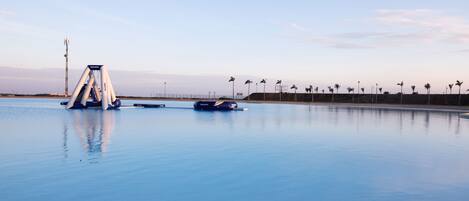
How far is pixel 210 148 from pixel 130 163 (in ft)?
22.3

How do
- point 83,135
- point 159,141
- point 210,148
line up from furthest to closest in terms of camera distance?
point 83,135 < point 159,141 < point 210,148

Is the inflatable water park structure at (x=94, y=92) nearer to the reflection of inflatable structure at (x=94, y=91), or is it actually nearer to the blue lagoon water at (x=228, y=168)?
the reflection of inflatable structure at (x=94, y=91)

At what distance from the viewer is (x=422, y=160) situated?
864 inches

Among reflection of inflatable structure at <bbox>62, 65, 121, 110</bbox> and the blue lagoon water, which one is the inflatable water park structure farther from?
the blue lagoon water

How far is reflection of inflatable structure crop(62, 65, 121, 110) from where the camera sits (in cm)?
7581

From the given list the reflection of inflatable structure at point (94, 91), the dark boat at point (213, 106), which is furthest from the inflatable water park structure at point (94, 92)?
the dark boat at point (213, 106)

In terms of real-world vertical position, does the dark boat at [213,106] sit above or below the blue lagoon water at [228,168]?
above

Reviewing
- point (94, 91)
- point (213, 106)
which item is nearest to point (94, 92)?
point (94, 91)

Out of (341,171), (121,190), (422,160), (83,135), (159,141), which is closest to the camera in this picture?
(121,190)

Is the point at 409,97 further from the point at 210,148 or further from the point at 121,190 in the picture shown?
the point at 121,190

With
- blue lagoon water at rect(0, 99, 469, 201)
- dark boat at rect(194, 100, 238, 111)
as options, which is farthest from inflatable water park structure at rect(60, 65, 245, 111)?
blue lagoon water at rect(0, 99, 469, 201)

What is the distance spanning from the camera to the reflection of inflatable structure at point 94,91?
2985 inches

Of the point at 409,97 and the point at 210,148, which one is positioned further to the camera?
the point at 409,97

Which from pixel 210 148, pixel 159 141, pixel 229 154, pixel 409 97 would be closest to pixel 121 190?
pixel 229 154
